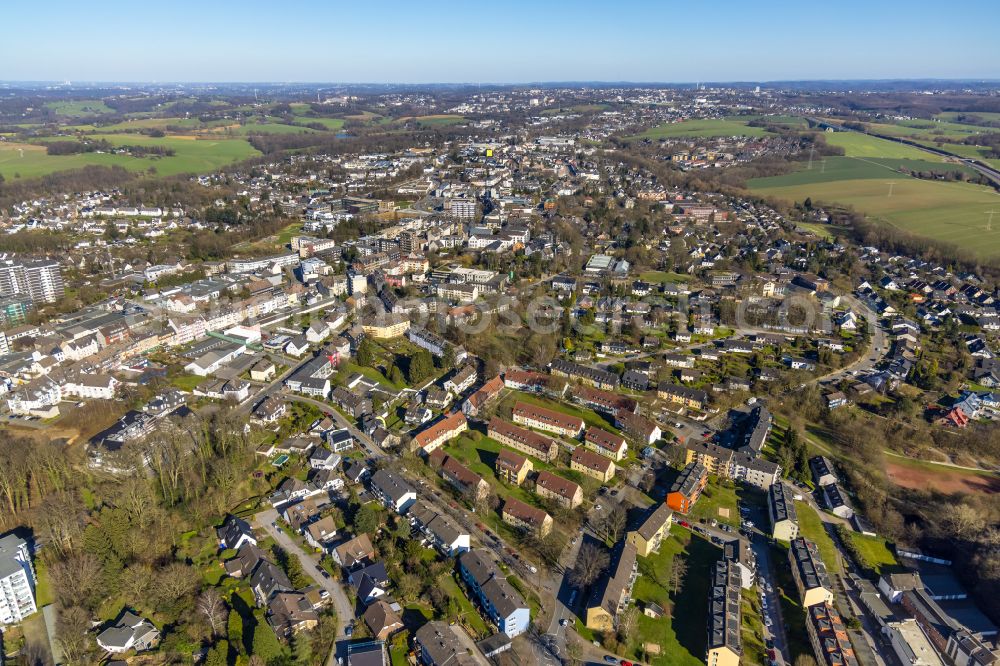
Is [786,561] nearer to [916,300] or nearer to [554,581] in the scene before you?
[554,581]

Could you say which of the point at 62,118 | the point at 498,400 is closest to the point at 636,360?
the point at 498,400

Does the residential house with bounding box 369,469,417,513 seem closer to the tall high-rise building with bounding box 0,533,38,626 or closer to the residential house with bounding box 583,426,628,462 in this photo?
the residential house with bounding box 583,426,628,462

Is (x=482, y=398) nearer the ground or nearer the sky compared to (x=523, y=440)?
nearer the sky

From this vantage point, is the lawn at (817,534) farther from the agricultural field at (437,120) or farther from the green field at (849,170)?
the agricultural field at (437,120)

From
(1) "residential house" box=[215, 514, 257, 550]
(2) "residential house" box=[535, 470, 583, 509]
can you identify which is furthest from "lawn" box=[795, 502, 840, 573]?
(1) "residential house" box=[215, 514, 257, 550]

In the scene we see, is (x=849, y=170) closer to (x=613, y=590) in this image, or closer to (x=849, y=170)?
(x=849, y=170)

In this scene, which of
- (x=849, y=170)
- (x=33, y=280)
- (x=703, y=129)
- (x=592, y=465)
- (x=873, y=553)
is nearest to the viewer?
(x=873, y=553)

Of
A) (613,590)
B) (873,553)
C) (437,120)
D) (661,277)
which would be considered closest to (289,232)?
(661,277)

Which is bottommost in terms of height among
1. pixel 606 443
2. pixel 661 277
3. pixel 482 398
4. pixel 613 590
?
pixel 613 590
